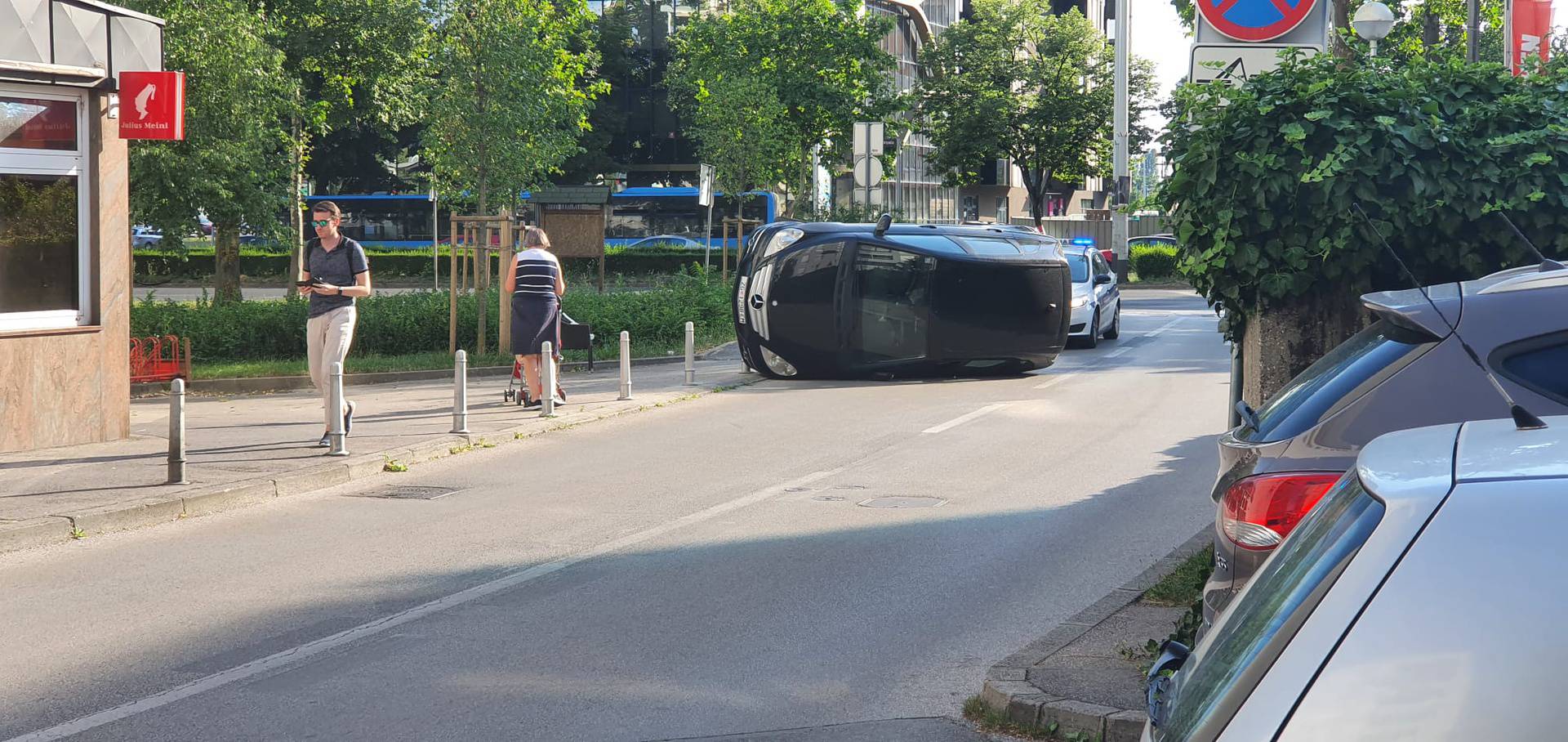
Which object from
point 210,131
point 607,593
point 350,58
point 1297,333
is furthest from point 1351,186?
point 350,58

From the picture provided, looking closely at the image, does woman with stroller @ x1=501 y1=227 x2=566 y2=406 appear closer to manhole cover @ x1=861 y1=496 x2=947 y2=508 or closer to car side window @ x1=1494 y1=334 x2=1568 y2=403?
manhole cover @ x1=861 y1=496 x2=947 y2=508

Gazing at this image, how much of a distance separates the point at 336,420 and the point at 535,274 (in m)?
4.31

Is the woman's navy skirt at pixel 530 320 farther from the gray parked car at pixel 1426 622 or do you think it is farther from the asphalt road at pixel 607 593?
the gray parked car at pixel 1426 622

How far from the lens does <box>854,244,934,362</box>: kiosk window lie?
66.0 feet

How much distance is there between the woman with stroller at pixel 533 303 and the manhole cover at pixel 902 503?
604cm

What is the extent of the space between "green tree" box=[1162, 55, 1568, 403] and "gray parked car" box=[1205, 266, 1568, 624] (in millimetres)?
2199

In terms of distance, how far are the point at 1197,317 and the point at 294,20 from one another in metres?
21.7

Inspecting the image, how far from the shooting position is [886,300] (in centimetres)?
2025

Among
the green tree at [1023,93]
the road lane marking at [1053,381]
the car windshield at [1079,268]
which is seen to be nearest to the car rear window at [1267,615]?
the road lane marking at [1053,381]

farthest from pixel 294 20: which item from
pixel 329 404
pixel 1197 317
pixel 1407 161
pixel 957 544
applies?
pixel 1407 161

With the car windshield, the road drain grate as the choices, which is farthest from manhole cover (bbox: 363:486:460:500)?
the car windshield

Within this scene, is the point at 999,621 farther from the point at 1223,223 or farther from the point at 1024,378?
the point at 1024,378

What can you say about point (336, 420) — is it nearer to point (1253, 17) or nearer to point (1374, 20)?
point (1253, 17)

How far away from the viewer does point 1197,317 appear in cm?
3659
